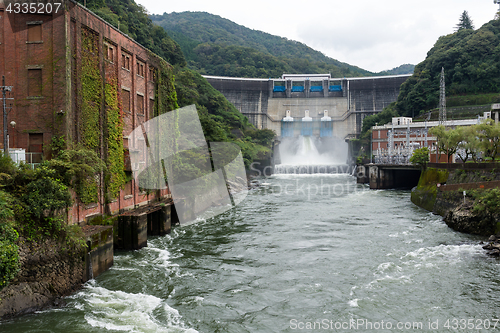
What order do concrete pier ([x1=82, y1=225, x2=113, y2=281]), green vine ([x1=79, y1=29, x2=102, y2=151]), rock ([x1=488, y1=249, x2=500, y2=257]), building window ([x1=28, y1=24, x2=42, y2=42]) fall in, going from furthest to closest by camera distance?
green vine ([x1=79, y1=29, x2=102, y2=151]) < rock ([x1=488, y1=249, x2=500, y2=257]) < building window ([x1=28, y1=24, x2=42, y2=42]) < concrete pier ([x1=82, y1=225, x2=113, y2=281])

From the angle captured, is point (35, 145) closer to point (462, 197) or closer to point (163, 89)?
point (163, 89)

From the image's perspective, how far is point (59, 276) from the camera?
1506 cm

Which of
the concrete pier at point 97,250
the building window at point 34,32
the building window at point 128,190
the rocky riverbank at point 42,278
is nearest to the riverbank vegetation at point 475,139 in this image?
the building window at point 128,190

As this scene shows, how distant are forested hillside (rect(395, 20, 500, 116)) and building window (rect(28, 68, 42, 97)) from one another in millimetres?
79024

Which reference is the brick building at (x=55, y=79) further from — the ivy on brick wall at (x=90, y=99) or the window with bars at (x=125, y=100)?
the window with bars at (x=125, y=100)

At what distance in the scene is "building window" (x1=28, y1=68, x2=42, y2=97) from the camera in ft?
65.2

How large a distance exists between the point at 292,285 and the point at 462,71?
3143 inches

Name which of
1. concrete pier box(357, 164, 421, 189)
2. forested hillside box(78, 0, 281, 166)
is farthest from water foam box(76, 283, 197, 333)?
concrete pier box(357, 164, 421, 189)

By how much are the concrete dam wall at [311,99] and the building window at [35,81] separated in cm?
8854

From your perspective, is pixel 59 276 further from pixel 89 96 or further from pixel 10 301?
pixel 89 96

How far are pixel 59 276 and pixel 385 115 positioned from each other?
82.6 m

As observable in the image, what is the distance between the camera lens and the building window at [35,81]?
1986cm

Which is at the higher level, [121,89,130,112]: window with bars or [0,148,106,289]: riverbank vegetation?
[121,89,130,112]: window with bars

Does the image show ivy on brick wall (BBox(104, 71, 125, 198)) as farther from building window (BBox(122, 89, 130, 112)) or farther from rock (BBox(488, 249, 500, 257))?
rock (BBox(488, 249, 500, 257))
